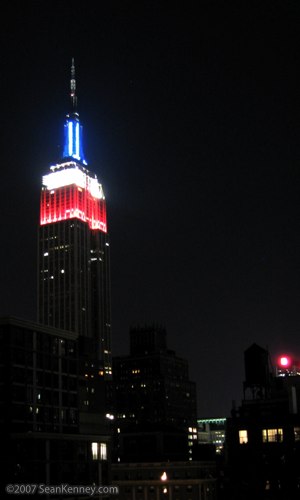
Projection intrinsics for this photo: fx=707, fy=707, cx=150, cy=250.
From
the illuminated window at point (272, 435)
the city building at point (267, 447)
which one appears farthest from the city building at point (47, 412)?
the illuminated window at point (272, 435)

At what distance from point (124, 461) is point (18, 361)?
190ft

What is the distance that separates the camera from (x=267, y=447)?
380 feet

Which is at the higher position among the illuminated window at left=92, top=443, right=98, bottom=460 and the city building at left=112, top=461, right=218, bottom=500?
the illuminated window at left=92, top=443, right=98, bottom=460

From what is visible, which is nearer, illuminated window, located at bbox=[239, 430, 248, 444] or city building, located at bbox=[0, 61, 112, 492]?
city building, located at bbox=[0, 61, 112, 492]

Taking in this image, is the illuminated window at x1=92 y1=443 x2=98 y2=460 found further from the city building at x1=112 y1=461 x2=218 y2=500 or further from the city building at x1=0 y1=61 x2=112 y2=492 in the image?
the city building at x1=112 y1=461 x2=218 y2=500

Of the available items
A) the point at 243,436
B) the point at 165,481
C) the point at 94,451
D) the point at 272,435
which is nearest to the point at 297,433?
the point at 272,435

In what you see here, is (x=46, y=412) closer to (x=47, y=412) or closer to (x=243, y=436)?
(x=47, y=412)

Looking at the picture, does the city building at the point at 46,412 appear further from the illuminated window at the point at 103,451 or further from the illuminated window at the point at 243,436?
the illuminated window at the point at 243,436

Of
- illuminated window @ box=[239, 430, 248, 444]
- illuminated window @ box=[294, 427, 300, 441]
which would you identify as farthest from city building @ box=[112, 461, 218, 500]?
illuminated window @ box=[294, 427, 300, 441]

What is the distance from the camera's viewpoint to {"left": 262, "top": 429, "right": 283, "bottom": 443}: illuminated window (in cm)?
11544

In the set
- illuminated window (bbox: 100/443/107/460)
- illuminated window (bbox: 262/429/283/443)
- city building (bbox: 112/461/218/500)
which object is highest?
illuminated window (bbox: 262/429/283/443)

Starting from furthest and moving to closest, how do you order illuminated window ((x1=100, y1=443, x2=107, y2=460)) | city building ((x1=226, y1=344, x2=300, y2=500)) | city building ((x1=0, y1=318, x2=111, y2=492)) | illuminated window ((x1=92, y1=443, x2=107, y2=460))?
illuminated window ((x1=100, y1=443, x2=107, y2=460)) → illuminated window ((x1=92, y1=443, x2=107, y2=460)) → city building ((x1=226, y1=344, x2=300, y2=500)) → city building ((x1=0, y1=318, x2=111, y2=492))

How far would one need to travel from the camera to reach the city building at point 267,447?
11212cm

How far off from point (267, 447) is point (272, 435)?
6.88ft
